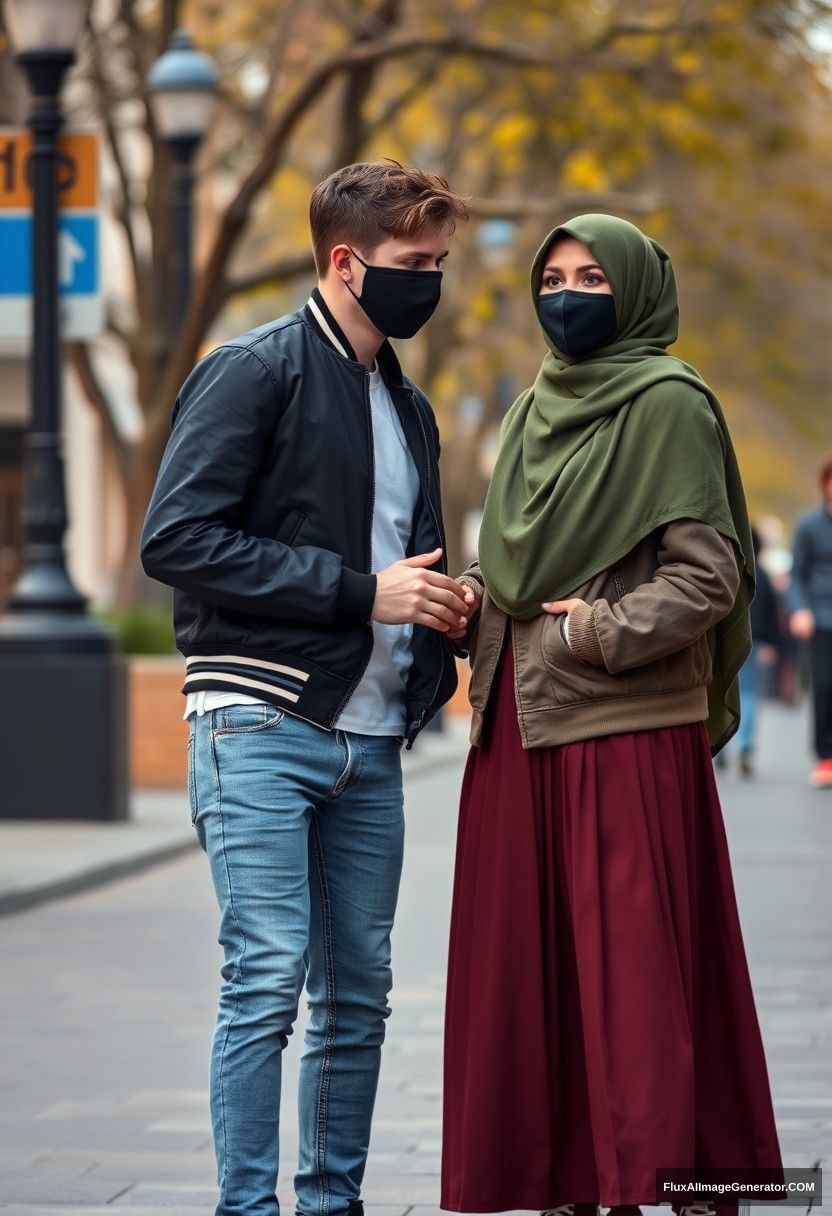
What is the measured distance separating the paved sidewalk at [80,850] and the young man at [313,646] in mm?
5379

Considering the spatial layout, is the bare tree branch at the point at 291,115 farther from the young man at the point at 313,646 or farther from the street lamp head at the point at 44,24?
the young man at the point at 313,646

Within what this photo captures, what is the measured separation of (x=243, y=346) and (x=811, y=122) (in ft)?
82.1

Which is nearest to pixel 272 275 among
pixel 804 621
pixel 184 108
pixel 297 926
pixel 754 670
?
pixel 184 108

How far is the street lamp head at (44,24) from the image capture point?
11992mm

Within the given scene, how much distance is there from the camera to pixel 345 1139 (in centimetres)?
418

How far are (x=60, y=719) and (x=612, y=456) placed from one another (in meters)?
8.30

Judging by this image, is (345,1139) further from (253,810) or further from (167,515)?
(167,515)

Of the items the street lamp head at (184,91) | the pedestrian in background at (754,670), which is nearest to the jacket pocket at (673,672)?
the street lamp head at (184,91)

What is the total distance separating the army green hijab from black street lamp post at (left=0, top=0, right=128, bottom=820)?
26.4ft

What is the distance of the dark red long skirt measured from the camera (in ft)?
12.9

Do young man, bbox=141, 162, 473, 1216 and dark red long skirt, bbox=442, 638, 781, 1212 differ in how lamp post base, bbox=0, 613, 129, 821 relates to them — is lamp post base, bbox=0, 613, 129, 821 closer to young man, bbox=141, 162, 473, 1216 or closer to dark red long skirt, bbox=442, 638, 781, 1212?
young man, bbox=141, 162, 473, 1216

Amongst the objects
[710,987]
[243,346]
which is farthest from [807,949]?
[243,346]

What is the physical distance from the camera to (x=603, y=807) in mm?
4059

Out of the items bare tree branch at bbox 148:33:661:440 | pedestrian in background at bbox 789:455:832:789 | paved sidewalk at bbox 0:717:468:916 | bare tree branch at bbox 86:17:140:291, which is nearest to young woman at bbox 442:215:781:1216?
paved sidewalk at bbox 0:717:468:916
